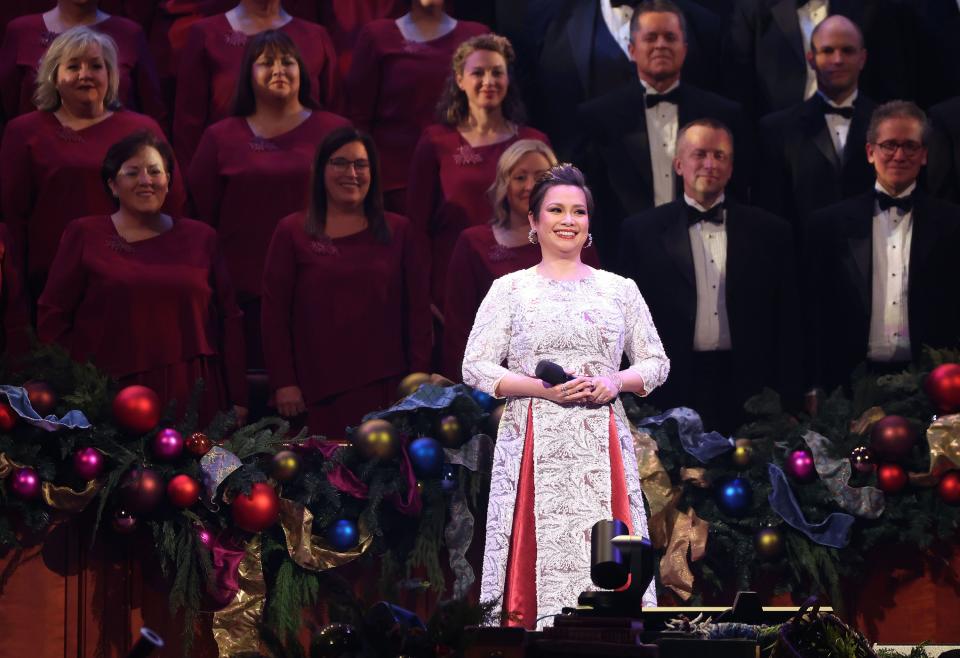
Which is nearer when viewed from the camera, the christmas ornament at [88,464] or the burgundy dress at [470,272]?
the christmas ornament at [88,464]

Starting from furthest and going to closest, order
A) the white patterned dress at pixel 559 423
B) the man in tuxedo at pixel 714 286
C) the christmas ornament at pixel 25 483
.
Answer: the man in tuxedo at pixel 714 286 < the christmas ornament at pixel 25 483 < the white patterned dress at pixel 559 423

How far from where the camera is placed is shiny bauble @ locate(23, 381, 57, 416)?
4.43 metres

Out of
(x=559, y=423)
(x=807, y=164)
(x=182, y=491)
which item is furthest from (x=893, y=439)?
(x=182, y=491)

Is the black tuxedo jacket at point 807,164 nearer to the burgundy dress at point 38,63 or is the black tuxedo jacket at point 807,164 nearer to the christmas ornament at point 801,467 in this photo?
the christmas ornament at point 801,467

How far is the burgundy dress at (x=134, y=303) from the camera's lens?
520 cm

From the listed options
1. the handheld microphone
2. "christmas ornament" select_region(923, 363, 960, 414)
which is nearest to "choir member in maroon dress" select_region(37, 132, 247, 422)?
the handheld microphone

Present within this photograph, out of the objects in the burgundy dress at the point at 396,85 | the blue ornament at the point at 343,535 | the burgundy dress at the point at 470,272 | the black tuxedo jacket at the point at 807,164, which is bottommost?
the blue ornament at the point at 343,535

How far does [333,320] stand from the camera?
543 centimetres

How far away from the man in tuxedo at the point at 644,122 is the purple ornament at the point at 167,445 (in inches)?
75.6

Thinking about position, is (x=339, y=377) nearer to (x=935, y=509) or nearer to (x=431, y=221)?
(x=431, y=221)

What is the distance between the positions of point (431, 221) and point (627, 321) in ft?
6.04

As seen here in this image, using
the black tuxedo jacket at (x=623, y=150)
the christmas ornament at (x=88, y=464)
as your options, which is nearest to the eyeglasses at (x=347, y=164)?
the black tuxedo jacket at (x=623, y=150)

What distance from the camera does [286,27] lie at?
19.7 feet

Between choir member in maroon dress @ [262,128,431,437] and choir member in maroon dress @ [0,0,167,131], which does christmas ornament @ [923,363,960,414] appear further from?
choir member in maroon dress @ [0,0,167,131]
